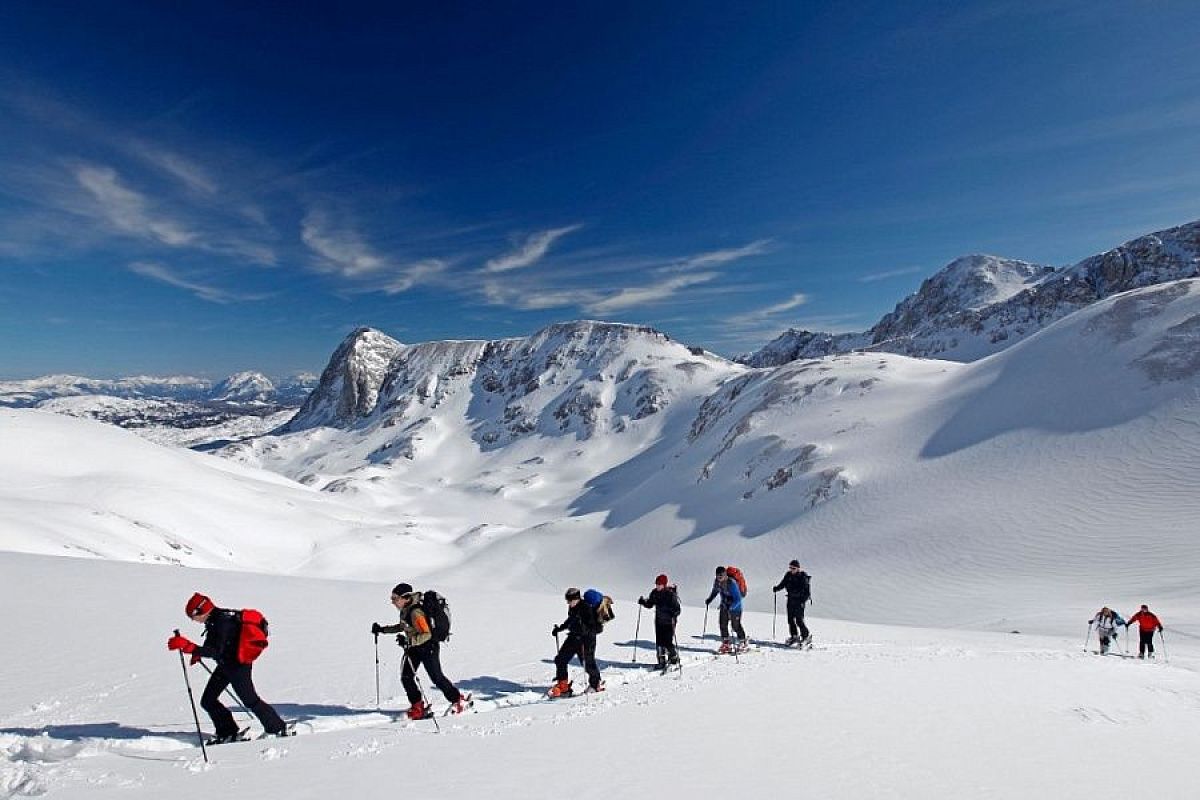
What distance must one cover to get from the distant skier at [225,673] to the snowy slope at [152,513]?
84.7 ft

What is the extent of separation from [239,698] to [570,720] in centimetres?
474

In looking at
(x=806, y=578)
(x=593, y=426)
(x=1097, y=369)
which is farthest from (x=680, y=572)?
(x=593, y=426)

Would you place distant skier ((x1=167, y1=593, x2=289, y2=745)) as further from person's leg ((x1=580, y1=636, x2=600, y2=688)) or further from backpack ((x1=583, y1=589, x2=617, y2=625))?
backpack ((x1=583, y1=589, x2=617, y2=625))

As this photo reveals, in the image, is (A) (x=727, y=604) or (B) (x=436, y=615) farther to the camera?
(A) (x=727, y=604)

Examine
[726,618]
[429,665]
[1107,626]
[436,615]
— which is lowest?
[1107,626]

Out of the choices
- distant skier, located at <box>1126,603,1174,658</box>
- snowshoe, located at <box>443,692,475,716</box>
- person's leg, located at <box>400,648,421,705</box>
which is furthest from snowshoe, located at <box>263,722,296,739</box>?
distant skier, located at <box>1126,603,1174,658</box>

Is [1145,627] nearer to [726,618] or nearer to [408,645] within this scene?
[726,618]

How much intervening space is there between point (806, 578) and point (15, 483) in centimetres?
5363

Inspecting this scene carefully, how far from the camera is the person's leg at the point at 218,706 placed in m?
8.31

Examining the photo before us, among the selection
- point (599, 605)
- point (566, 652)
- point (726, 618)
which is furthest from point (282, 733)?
point (726, 618)

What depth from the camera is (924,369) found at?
73.4 metres

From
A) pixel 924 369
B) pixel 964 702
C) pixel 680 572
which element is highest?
pixel 924 369

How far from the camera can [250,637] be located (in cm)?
862

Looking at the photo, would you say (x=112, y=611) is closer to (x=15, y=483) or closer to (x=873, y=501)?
(x=15, y=483)
